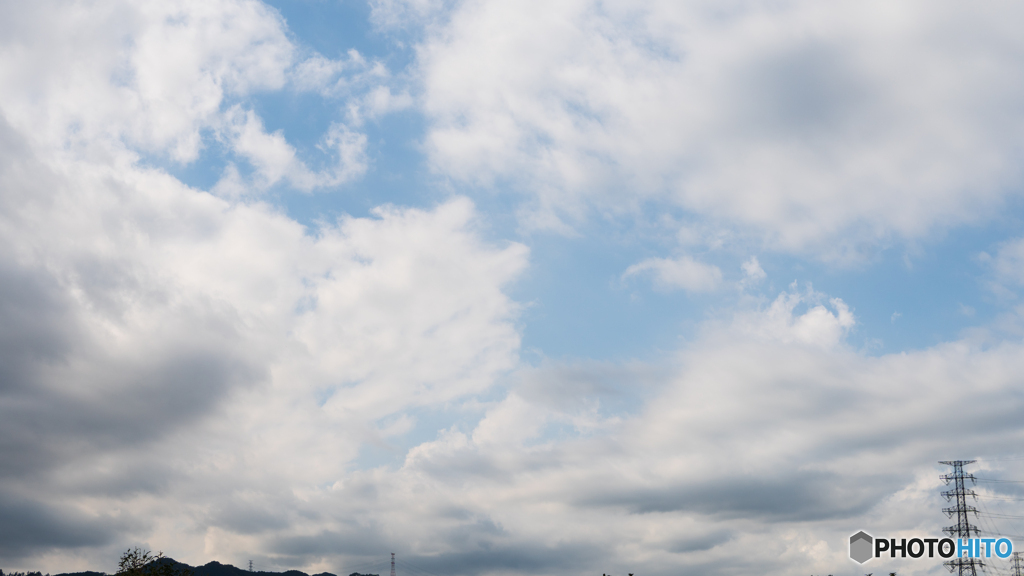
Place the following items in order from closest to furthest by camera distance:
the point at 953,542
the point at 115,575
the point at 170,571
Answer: the point at 115,575, the point at 170,571, the point at 953,542

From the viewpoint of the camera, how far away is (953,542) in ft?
563

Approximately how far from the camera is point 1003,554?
141625 millimetres

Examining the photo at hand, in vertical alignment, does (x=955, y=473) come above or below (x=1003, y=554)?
above

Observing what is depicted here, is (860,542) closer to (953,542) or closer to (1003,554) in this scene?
(1003,554)

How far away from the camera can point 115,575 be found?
446 ft

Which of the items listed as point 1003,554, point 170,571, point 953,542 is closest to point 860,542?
point 1003,554

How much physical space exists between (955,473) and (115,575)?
190 m

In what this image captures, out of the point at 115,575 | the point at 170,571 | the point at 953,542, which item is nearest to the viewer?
the point at 115,575

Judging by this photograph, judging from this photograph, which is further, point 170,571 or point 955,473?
point 955,473

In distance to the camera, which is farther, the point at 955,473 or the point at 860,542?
the point at 955,473

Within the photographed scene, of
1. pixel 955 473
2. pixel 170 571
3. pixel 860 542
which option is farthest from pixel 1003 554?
pixel 170 571

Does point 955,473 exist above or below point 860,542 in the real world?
above

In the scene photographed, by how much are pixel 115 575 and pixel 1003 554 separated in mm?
171547

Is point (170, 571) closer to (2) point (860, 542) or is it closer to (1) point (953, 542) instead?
(2) point (860, 542)
